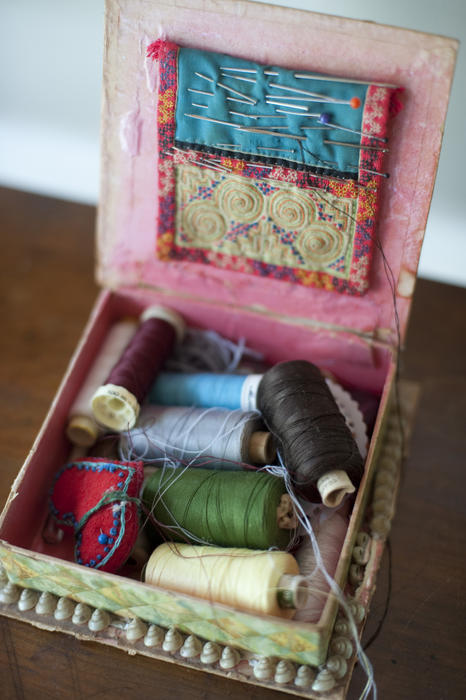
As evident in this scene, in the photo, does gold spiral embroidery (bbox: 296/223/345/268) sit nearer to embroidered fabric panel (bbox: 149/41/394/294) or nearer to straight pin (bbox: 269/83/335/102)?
embroidered fabric panel (bbox: 149/41/394/294)

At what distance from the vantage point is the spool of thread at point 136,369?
4.43 feet

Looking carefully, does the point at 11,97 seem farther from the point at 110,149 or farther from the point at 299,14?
the point at 299,14

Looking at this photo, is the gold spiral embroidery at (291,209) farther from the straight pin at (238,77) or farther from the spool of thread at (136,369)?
the spool of thread at (136,369)

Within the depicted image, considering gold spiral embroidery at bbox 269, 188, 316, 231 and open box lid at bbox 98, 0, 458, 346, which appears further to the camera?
gold spiral embroidery at bbox 269, 188, 316, 231

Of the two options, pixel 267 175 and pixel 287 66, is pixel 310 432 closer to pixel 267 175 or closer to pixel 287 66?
pixel 267 175

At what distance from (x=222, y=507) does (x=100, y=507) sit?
182mm

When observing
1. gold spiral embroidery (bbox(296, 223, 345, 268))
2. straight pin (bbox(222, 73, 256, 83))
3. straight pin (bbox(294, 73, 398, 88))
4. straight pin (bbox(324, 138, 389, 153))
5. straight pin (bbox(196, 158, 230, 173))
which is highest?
straight pin (bbox(294, 73, 398, 88))

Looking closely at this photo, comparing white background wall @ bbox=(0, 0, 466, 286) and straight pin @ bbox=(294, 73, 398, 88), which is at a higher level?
straight pin @ bbox=(294, 73, 398, 88)

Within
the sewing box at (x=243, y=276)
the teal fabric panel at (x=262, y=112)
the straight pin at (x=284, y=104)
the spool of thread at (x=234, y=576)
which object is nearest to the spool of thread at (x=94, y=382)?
the sewing box at (x=243, y=276)

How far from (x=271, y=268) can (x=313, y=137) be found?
262 millimetres

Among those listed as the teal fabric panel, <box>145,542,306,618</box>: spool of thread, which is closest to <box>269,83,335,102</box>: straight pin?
the teal fabric panel

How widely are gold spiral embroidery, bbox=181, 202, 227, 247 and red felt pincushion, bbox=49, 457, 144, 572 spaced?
420 mm

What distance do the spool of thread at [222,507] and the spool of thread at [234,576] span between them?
0.03 m

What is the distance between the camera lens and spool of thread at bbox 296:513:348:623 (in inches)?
44.8
